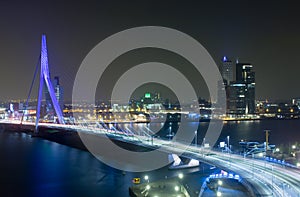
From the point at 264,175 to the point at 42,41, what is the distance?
12915 mm

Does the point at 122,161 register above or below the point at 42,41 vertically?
below

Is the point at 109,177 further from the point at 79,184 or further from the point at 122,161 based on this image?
the point at 122,161

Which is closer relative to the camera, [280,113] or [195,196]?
[195,196]

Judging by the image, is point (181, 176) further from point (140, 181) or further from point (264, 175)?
point (264, 175)

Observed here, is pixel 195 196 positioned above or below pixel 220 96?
below

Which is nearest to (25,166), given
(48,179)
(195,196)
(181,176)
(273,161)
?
(48,179)

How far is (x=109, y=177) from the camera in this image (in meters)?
7.52

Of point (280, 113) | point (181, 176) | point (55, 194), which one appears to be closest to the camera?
point (55, 194)

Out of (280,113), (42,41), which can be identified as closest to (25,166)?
(42,41)

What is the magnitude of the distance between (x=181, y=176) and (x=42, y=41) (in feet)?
36.7

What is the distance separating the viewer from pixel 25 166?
356 inches

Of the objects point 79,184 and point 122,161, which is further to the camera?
point 122,161

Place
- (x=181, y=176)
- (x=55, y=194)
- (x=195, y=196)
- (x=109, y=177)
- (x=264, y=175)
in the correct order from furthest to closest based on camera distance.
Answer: (x=109, y=177)
(x=181, y=176)
(x=55, y=194)
(x=195, y=196)
(x=264, y=175)

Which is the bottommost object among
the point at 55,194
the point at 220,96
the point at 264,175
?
the point at 55,194
